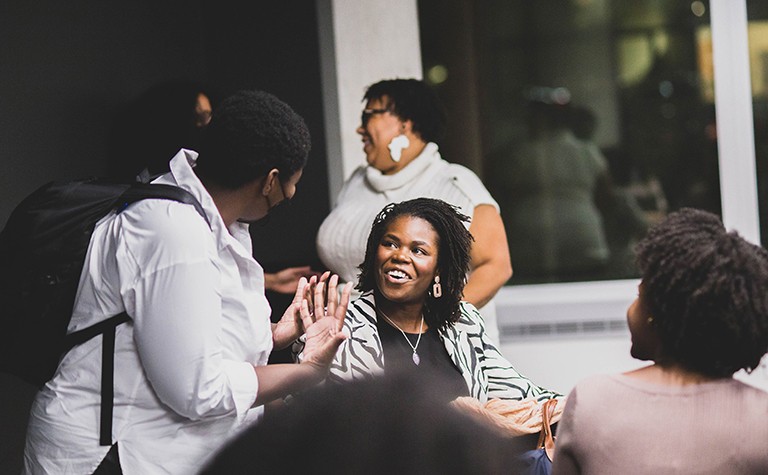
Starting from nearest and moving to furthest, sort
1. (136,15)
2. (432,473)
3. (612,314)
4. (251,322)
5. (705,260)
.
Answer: (432,473)
(705,260)
(251,322)
(136,15)
(612,314)

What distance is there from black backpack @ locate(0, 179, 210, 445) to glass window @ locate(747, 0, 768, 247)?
12.0 feet

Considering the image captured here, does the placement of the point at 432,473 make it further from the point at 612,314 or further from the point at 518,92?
the point at 518,92

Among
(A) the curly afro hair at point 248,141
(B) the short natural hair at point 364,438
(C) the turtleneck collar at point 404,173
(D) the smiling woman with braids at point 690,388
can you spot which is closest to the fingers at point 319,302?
(A) the curly afro hair at point 248,141

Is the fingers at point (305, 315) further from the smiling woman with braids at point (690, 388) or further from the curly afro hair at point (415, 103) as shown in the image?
the curly afro hair at point (415, 103)

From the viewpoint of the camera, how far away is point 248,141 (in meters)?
2.05

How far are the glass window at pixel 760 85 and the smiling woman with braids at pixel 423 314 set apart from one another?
2555 millimetres

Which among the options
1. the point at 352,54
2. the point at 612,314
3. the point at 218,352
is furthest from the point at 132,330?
the point at 612,314

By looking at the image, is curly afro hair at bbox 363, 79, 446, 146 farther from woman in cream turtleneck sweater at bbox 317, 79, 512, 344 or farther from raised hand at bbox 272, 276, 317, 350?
raised hand at bbox 272, 276, 317, 350

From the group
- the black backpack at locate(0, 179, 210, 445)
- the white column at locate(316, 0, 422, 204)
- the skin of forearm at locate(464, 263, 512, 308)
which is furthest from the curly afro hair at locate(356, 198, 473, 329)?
the white column at locate(316, 0, 422, 204)

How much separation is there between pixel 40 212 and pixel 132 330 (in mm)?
325

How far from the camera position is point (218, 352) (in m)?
1.99

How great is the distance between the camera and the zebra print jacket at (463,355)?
275 cm

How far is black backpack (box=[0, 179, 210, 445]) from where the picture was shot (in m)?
2.02

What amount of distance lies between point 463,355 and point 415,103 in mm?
1133
